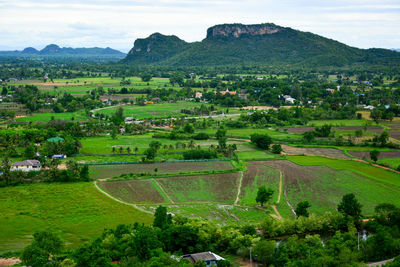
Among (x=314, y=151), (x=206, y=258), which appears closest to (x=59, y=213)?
(x=206, y=258)

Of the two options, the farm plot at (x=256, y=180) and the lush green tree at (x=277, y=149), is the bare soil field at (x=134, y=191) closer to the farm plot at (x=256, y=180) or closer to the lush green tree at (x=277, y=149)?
the farm plot at (x=256, y=180)

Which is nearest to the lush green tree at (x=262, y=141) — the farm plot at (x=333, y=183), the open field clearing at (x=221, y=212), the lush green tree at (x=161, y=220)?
the farm plot at (x=333, y=183)

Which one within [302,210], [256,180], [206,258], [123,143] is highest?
[123,143]

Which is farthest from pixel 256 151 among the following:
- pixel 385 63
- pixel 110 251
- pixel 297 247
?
pixel 385 63

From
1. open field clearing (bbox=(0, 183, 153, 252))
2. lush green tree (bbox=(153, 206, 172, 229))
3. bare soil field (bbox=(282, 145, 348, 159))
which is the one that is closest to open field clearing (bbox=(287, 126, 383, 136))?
bare soil field (bbox=(282, 145, 348, 159))

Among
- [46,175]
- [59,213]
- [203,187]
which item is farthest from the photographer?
[46,175]

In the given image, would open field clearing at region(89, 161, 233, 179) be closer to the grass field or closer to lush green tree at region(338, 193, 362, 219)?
lush green tree at region(338, 193, 362, 219)

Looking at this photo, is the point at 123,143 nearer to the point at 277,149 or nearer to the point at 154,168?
the point at 154,168

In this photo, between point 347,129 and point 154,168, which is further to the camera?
point 347,129
